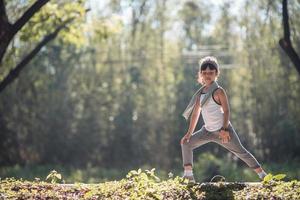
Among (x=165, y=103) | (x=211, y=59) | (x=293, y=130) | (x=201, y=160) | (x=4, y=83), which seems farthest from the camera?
(x=165, y=103)

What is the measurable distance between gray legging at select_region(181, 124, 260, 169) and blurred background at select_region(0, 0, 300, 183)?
581 inches

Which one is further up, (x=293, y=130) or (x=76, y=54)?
(x=76, y=54)

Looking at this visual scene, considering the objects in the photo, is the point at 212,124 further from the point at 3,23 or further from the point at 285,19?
the point at 285,19

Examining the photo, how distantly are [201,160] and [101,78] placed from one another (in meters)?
6.05

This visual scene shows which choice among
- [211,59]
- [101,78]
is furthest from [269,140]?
[211,59]

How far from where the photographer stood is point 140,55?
22328mm

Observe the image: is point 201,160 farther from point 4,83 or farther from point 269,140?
point 4,83

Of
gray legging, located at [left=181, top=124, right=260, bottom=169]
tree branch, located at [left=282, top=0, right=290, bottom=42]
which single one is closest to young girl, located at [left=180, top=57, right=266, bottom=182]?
gray legging, located at [left=181, top=124, right=260, bottom=169]

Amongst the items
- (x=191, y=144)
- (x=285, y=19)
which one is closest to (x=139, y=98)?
(x=285, y=19)

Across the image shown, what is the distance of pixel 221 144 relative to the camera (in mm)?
6102

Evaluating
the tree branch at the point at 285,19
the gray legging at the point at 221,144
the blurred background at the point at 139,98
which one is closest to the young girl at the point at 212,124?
the gray legging at the point at 221,144

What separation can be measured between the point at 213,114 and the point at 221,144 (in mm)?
321

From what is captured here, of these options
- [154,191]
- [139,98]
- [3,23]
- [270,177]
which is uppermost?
[139,98]

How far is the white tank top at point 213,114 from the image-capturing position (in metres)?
6.10
